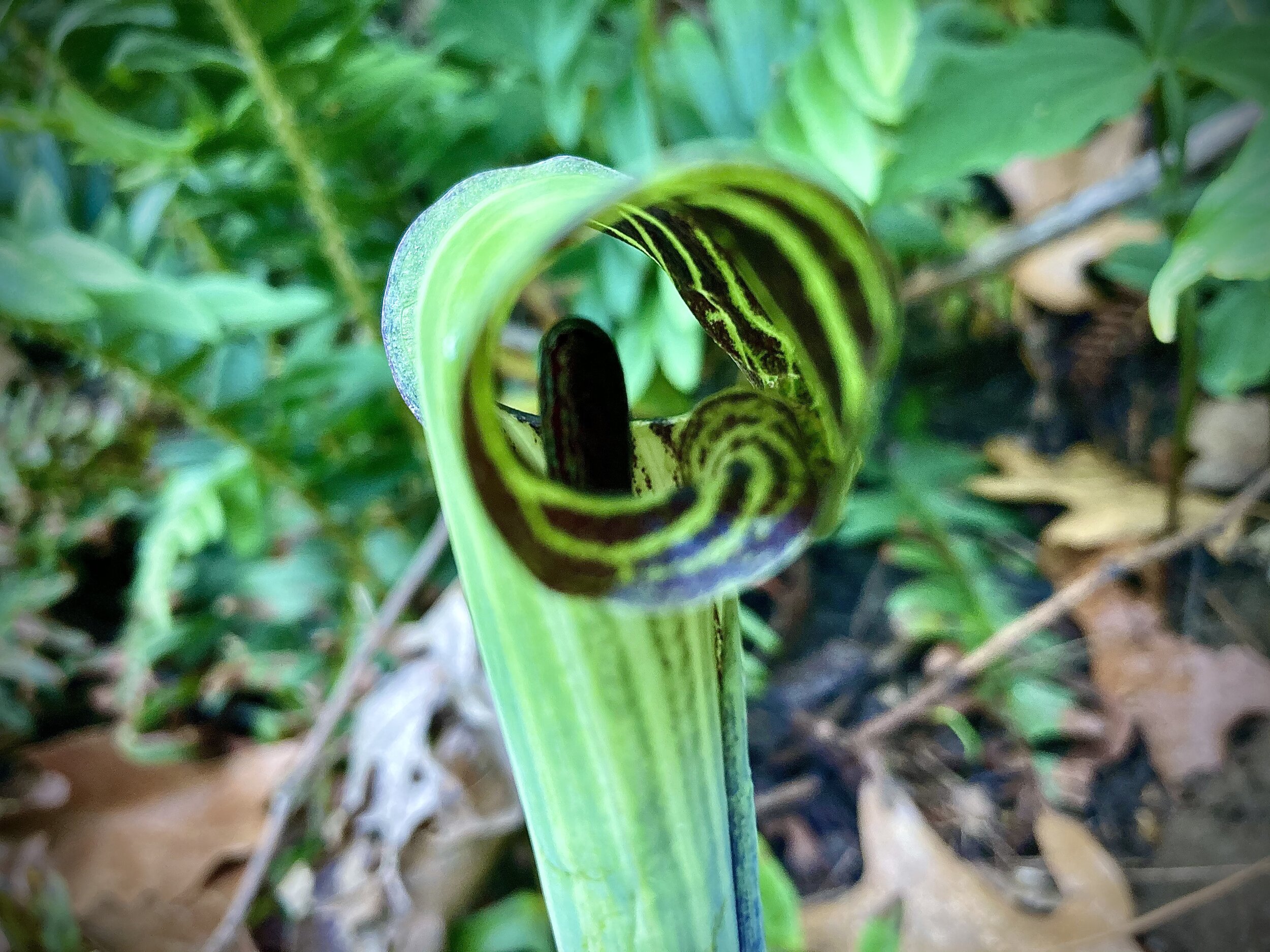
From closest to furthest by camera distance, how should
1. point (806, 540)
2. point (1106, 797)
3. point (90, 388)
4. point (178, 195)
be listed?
point (806, 540), point (1106, 797), point (178, 195), point (90, 388)

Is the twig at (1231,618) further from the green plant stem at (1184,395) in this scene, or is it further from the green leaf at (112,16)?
the green leaf at (112,16)

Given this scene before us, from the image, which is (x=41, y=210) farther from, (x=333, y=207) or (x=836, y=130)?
(x=836, y=130)

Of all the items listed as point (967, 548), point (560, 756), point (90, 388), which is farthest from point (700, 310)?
point (90, 388)

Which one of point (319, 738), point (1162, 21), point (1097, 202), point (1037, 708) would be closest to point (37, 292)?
point (319, 738)

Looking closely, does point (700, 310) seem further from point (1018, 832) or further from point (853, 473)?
point (1018, 832)

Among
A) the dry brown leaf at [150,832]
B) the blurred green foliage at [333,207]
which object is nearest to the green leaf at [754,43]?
the blurred green foliage at [333,207]

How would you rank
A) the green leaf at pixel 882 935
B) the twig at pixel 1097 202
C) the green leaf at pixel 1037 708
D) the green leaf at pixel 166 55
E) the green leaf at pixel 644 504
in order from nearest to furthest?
the green leaf at pixel 644 504, the green leaf at pixel 882 935, the green leaf at pixel 166 55, the green leaf at pixel 1037 708, the twig at pixel 1097 202

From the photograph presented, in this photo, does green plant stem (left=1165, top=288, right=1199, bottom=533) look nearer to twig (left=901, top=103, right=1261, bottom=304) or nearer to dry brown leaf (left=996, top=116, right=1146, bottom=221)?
twig (left=901, top=103, right=1261, bottom=304)
